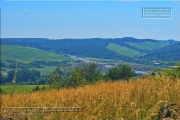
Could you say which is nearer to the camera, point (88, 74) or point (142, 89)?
point (142, 89)

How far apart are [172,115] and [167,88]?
248 centimetres

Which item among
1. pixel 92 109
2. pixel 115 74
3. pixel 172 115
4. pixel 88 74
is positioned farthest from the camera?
pixel 88 74

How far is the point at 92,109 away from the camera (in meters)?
6.37

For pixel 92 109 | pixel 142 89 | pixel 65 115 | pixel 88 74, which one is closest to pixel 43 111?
pixel 65 115

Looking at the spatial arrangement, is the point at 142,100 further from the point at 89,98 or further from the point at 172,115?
the point at 172,115

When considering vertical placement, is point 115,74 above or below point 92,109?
below

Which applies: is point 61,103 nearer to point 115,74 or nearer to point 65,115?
point 65,115

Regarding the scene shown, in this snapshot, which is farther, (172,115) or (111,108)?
(111,108)

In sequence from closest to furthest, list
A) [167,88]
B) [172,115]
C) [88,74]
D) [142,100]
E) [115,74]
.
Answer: [172,115]
[142,100]
[167,88]
[115,74]
[88,74]

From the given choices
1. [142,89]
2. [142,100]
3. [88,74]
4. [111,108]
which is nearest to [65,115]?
[111,108]

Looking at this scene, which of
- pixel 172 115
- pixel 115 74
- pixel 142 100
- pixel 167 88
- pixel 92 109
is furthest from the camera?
pixel 115 74

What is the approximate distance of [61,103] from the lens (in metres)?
7.71

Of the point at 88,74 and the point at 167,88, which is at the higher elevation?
the point at 167,88

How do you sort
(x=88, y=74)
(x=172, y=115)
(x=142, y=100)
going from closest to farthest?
(x=172, y=115)
(x=142, y=100)
(x=88, y=74)
